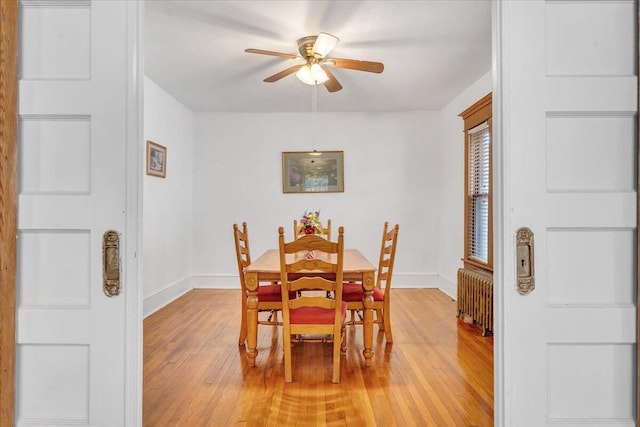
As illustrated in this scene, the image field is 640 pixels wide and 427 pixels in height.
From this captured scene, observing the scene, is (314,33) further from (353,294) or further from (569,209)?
(569,209)

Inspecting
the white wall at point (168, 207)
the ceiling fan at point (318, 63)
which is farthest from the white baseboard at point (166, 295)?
the ceiling fan at point (318, 63)

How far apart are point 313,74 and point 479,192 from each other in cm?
201

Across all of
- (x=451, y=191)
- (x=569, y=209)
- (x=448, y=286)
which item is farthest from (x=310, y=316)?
(x=451, y=191)

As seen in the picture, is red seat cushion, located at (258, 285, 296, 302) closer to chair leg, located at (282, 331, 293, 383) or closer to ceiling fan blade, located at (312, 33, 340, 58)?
chair leg, located at (282, 331, 293, 383)

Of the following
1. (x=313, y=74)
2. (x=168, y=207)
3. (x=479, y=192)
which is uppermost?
(x=313, y=74)

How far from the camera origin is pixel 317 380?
8.81 ft

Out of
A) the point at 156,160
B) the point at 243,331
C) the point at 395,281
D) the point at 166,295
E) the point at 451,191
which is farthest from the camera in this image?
the point at 395,281

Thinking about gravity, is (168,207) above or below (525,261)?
above

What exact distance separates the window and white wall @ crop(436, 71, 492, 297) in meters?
0.72

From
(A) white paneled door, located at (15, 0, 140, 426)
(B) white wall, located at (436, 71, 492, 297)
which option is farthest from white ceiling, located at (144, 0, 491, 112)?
(A) white paneled door, located at (15, 0, 140, 426)

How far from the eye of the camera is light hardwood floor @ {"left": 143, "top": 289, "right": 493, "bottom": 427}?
7.22ft

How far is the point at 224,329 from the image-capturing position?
12.7 feet

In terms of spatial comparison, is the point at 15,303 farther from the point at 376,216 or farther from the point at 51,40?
the point at 376,216

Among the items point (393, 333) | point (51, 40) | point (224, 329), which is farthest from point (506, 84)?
point (224, 329)
